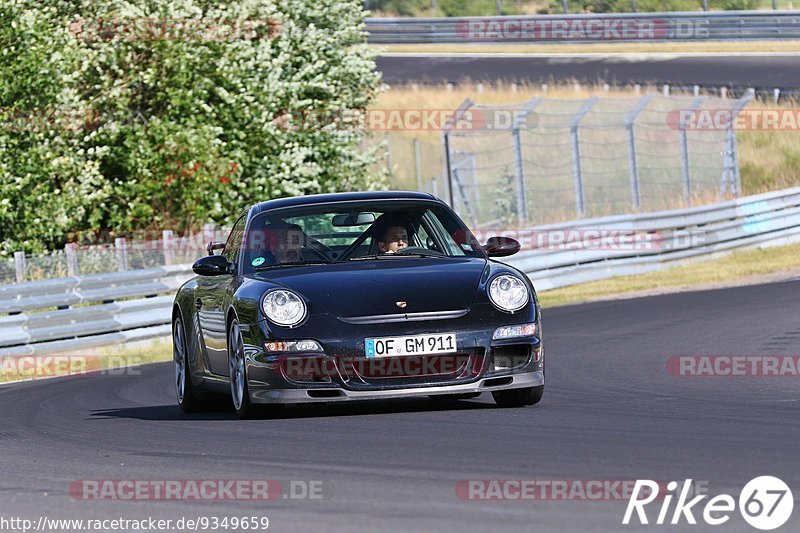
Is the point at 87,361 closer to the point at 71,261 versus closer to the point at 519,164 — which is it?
the point at 71,261

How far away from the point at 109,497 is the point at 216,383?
3.65m

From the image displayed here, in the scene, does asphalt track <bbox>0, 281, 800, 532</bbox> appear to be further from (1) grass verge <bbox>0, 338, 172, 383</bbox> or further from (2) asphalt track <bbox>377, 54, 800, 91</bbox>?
(2) asphalt track <bbox>377, 54, 800, 91</bbox>

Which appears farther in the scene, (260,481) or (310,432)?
(310,432)

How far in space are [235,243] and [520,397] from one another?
2340 mm

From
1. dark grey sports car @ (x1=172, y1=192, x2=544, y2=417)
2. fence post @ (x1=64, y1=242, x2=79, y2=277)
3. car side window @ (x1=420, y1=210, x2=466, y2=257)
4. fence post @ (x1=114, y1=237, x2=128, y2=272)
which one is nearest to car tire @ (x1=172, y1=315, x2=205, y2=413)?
dark grey sports car @ (x1=172, y1=192, x2=544, y2=417)

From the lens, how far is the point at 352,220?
34.0 ft

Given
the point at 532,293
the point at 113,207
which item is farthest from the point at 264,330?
the point at 113,207

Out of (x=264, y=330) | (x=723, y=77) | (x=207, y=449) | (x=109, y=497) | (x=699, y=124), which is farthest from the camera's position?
(x=723, y=77)

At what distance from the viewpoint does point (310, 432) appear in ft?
28.3

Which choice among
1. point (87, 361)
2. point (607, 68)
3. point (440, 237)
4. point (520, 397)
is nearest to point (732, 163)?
point (87, 361)

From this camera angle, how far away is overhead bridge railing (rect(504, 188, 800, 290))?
24.2 m

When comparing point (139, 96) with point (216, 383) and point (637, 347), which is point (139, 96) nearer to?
point (637, 347)

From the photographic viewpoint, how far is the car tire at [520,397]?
9602mm

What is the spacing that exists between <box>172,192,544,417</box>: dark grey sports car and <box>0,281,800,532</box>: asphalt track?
20 cm
